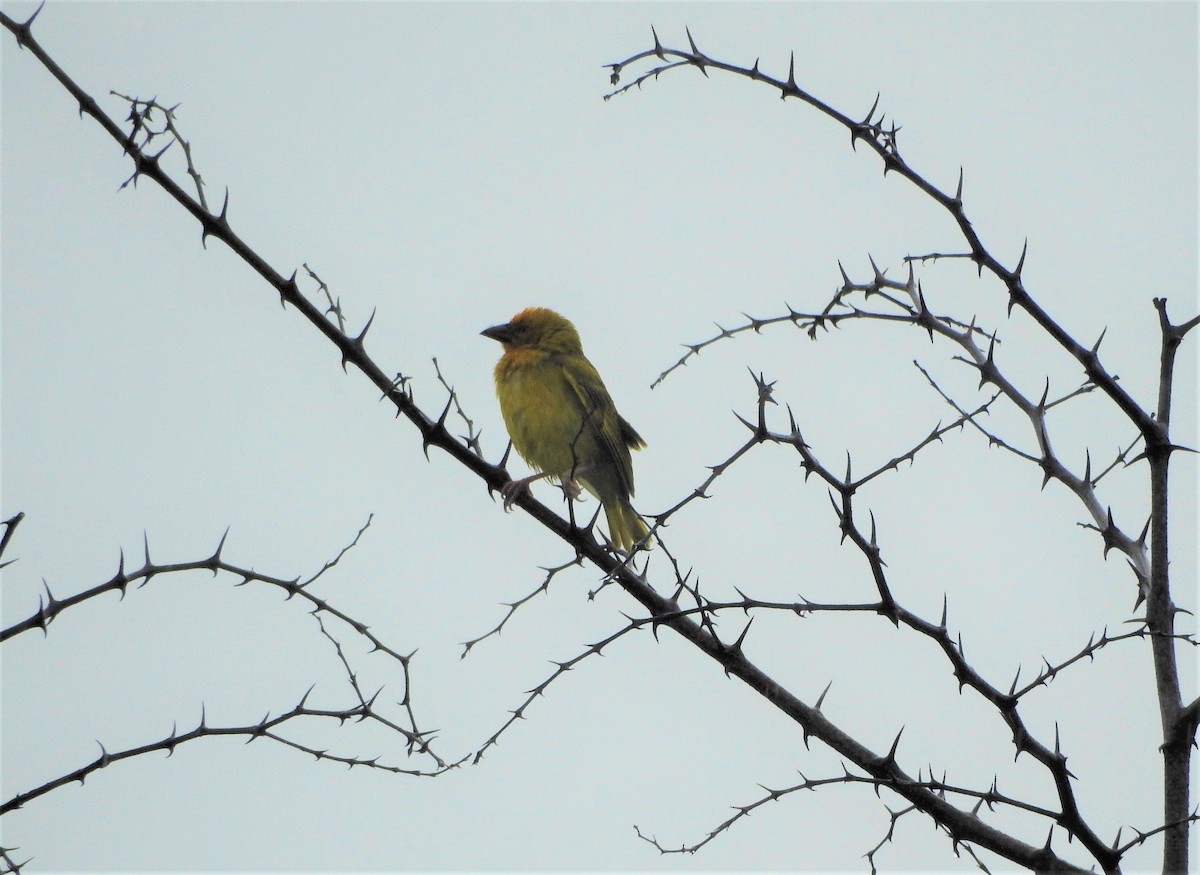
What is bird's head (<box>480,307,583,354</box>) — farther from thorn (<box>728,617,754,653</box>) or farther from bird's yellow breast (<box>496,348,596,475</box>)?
thorn (<box>728,617,754,653</box>)

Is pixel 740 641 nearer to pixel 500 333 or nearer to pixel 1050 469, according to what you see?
pixel 1050 469

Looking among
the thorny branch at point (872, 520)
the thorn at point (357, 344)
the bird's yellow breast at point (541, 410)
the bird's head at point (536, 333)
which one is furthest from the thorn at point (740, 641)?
the bird's head at point (536, 333)

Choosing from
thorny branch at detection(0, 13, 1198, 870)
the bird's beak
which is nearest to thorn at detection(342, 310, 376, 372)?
thorny branch at detection(0, 13, 1198, 870)

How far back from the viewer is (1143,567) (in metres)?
3.24

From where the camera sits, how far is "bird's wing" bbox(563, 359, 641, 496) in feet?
26.0

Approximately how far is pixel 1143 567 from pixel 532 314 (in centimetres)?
600

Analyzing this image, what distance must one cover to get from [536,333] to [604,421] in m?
1.01

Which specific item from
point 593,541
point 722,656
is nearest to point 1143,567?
point 722,656

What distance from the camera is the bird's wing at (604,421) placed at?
7934 mm

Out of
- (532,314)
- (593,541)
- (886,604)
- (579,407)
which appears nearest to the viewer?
(886,604)

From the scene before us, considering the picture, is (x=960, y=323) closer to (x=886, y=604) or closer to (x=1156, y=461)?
(x=1156, y=461)

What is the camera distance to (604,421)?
26.2 feet

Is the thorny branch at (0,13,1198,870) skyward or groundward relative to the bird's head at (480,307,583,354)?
groundward

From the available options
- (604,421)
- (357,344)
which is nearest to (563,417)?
(604,421)
